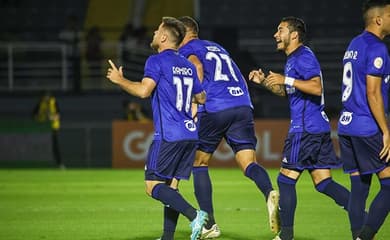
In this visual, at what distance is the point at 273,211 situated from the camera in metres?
9.66

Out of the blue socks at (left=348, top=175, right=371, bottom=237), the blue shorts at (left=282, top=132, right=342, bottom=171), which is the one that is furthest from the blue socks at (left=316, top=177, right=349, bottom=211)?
the blue socks at (left=348, top=175, right=371, bottom=237)

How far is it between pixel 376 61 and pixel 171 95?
1997 millimetres

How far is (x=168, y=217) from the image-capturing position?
9.65m

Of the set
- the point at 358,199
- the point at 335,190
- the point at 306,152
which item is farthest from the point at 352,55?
the point at 335,190

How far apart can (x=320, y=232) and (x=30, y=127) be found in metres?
14.4

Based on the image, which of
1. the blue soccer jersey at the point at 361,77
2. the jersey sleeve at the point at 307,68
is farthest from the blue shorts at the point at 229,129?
the blue soccer jersey at the point at 361,77

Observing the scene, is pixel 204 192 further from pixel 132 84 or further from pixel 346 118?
pixel 346 118

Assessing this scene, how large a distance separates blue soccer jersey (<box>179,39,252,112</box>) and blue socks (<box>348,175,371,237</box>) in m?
2.15

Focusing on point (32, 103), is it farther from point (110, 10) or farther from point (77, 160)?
point (110, 10)

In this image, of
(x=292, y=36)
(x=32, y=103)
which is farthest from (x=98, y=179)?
(x=292, y=36)

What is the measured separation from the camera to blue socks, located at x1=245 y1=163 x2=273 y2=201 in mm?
10203

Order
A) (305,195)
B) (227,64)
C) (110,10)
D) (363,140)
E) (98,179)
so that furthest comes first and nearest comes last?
(110,10)
(98,179)
(305,195)
(227,64)
(363,140)

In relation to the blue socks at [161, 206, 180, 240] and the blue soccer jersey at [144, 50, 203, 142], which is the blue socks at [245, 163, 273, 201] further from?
the blue soccer jersey at [144, 50, 203, 142]

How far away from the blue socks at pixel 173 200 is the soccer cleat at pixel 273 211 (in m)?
0.92
